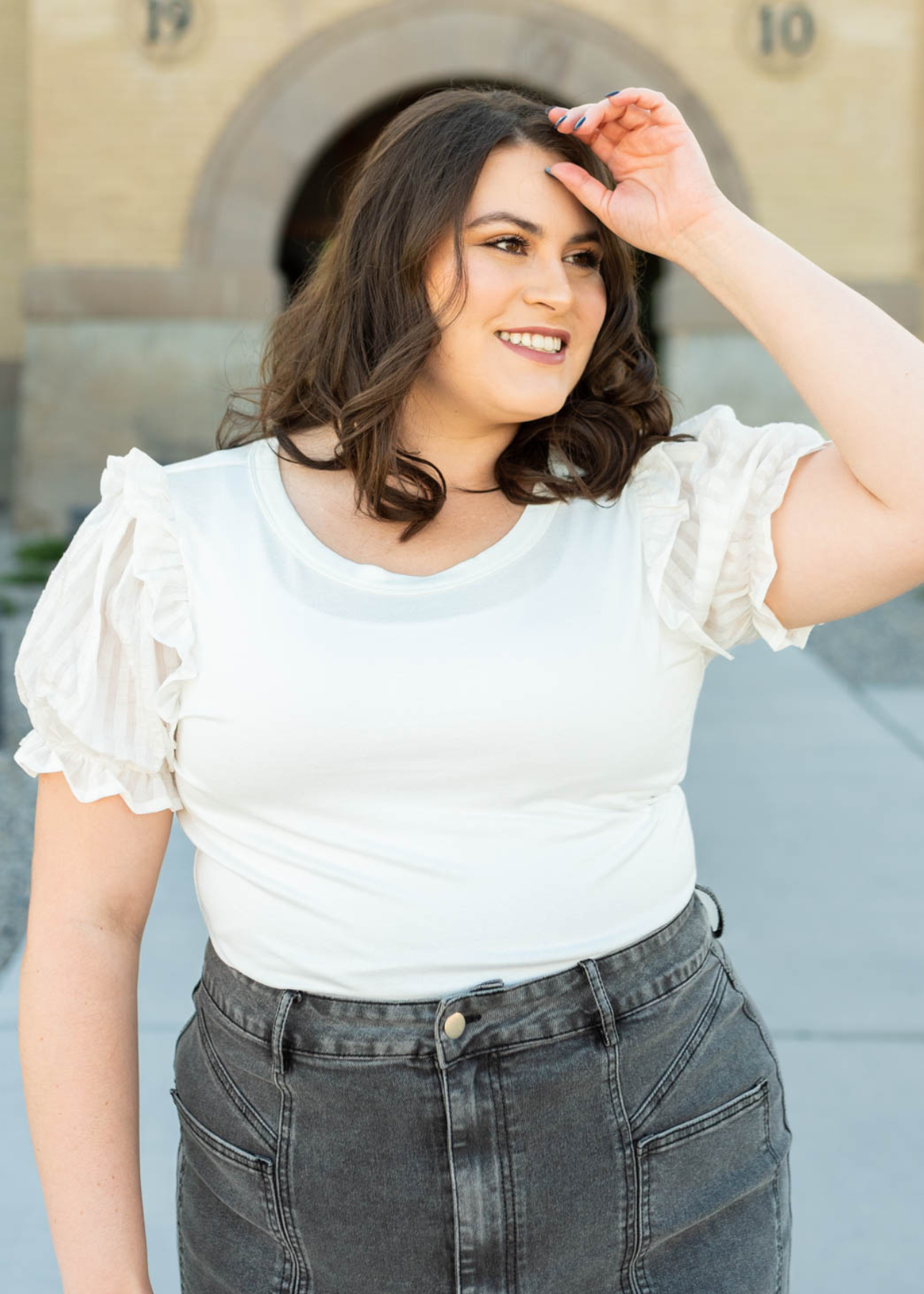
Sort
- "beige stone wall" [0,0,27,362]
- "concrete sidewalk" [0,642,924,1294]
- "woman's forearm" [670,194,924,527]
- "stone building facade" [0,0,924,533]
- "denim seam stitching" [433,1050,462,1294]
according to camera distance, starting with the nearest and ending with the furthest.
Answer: "denim seam stitching" [433,1050,462,1294]
"woman's forearm" [670,194,924,527]
"concrete sidewalk" [0,642,924,1294]
"stone building facade" [0,0,924,533]
"beige stone wall" [0,0,27,362]

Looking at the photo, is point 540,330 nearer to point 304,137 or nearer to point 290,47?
point 304,137

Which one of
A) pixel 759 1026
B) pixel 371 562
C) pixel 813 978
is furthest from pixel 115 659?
pixel 813 978

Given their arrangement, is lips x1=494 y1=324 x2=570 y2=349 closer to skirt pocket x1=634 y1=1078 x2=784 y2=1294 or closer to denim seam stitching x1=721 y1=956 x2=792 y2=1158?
denim seam stitching x1=721 y1=956 x2=792 y2=1158

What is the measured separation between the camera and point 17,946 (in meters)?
3.59

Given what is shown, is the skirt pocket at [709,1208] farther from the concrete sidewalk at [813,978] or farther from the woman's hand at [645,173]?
the woman's hand at [645,173]

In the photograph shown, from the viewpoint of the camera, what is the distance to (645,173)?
157 cm

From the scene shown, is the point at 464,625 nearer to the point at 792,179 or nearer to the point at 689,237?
the point at 689,237

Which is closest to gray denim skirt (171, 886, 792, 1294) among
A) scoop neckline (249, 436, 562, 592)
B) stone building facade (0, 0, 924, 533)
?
scoop neckline (249, 436, 562, 592)

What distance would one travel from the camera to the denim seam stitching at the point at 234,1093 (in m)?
1.37

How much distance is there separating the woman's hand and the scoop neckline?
13.6 inches

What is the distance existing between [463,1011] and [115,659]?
0.51 m

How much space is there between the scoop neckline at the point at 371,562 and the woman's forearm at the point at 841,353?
1.04 feet

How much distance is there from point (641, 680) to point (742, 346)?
10035 millimetres

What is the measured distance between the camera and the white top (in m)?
1.35
